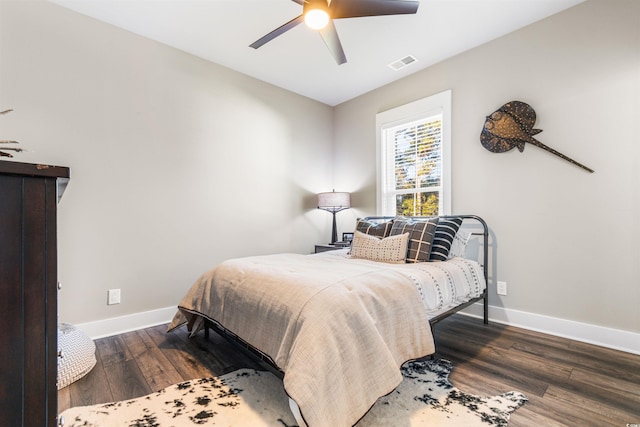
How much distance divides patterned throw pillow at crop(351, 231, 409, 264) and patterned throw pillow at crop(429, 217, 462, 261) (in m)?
0.26

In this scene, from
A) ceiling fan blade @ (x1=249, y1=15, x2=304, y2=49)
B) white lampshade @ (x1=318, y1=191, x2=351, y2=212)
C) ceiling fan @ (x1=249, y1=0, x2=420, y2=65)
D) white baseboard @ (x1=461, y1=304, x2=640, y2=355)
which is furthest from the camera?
white lampshade @ (x1=318, y1=191, x2=351, y2=212)

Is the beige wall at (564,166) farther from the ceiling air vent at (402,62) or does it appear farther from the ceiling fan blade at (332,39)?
the ceiling fan blade at (332,39)

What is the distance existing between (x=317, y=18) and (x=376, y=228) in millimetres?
1862

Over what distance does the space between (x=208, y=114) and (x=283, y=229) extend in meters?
1.64

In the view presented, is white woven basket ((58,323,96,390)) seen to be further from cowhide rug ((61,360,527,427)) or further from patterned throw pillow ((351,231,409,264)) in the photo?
patterned throw pillow ((351,231,409,264))

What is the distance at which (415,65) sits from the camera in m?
3.37

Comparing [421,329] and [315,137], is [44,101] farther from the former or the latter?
[421,329]

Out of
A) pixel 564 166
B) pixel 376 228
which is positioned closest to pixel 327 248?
pixel 376 228

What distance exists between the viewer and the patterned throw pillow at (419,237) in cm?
251

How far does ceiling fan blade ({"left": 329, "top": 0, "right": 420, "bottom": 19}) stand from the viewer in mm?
1933

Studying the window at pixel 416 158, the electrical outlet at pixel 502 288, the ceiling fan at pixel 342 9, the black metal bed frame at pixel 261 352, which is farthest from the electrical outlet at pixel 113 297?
the electrical outlet at pixel 502 288

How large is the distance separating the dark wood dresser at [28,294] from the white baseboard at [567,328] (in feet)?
10.6

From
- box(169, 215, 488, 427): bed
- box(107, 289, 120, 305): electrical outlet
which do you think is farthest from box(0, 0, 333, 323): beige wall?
box(169, 215, 488, 427): bed

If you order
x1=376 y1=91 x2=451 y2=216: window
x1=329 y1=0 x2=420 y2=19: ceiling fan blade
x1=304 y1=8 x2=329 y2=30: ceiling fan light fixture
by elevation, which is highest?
x1=329 y1=0 x2=420 y2=19: ceiling fan blade
